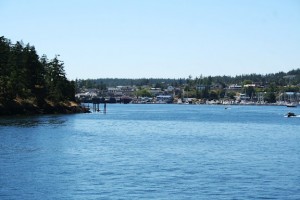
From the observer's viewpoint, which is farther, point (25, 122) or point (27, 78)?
point (27, 78)

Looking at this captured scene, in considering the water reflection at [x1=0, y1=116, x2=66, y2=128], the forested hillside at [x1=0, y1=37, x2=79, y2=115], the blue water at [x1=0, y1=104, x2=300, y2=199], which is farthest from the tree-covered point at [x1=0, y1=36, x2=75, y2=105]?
the blue water at [x1=0, y1=104, x2=300, y2=199]

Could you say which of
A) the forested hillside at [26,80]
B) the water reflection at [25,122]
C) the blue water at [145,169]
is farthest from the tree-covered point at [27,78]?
the blue water at [145,169]

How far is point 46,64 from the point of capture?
171 meters

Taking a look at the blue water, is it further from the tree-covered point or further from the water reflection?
the tree-covered point

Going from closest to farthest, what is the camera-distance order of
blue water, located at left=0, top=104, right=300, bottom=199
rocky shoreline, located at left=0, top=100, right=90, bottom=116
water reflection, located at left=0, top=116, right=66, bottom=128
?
blue water, located at left=0, top=104, right=300, bottom=199 → water reflection, located at left=0, top=116, right=66, bottom=128 → rocky shoreline, located at left=0, top=100, right=90, bottom=116

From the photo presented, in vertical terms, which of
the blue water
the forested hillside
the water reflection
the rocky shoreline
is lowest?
the blue water

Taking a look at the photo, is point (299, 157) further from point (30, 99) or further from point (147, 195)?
point (30, 99)

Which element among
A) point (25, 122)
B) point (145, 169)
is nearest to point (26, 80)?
point (25, 122)

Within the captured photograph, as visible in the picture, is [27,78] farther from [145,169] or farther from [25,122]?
[145,169]

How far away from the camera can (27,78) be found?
14238cm

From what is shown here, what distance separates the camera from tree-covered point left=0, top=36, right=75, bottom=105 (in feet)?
418

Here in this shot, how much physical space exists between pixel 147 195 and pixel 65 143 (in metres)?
34.8

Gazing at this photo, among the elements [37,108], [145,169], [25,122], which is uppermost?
[37,108]

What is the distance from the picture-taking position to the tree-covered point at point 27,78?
127519 mm
